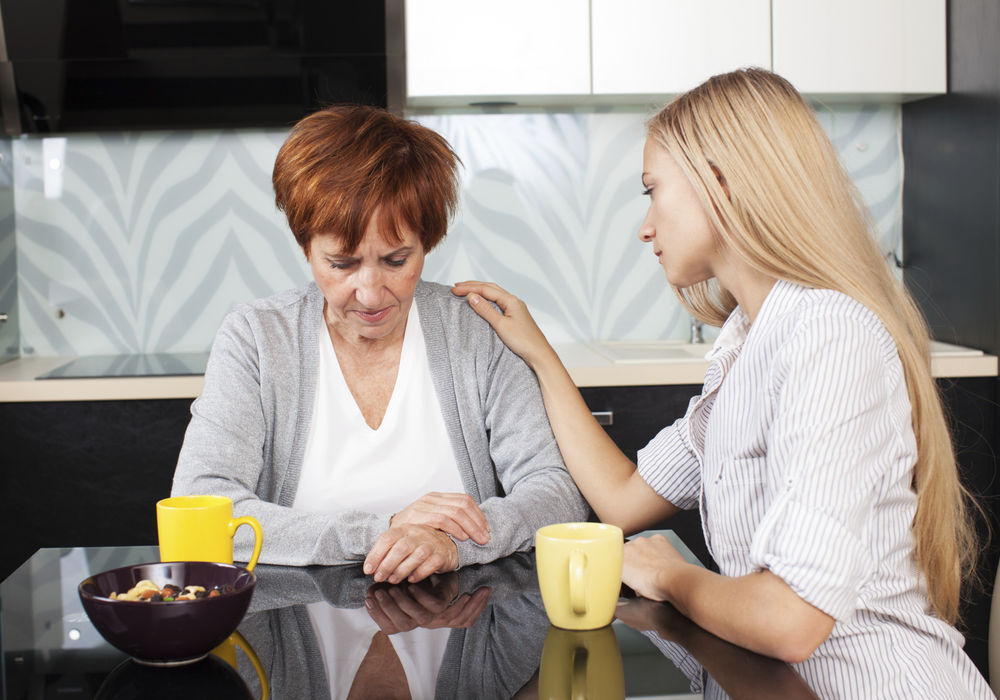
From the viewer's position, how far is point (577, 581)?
896 millimetres

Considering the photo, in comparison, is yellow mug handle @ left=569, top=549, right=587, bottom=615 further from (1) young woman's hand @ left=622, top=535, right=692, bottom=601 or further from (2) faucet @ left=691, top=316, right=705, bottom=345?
(2) faucet @ left=691, top=316, right=705, bottom=345

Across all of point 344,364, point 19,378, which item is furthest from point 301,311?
point 19,378

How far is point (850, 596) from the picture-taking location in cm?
90

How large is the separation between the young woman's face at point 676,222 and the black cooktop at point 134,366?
60.9 inches

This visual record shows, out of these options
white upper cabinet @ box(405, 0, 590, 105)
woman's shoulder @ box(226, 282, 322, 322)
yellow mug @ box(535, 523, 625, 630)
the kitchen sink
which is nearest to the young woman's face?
yellow mug @ box(535, 523, 625, 630)

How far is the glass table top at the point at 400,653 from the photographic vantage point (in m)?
0.79

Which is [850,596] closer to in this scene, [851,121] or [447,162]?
[447,162]

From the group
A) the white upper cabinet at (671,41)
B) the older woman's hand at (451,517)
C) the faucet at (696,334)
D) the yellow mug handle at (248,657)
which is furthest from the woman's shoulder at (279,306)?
the faucet at (696,334)

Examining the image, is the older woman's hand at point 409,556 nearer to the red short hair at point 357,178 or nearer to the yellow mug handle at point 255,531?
the yellow mug handle at point 255,531

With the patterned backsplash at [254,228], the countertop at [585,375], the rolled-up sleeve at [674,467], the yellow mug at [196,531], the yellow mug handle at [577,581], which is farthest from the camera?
the patterned backsplash at [254,228]

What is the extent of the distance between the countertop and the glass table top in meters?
1.31

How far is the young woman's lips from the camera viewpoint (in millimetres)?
1472

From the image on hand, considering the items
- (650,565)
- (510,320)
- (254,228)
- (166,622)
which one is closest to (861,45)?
(510,320)

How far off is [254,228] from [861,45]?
1743 mm
